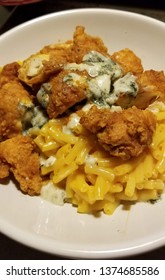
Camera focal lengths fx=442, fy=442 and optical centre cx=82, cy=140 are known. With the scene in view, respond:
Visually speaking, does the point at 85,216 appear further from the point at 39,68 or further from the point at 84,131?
the point at 39,68

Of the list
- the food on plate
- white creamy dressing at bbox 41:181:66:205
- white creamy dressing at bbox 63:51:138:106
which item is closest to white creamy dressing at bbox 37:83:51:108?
the food on plate

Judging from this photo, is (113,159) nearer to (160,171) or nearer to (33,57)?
(160,171)

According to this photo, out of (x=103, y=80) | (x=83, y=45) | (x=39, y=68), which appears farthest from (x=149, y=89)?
(x=39, y=68)

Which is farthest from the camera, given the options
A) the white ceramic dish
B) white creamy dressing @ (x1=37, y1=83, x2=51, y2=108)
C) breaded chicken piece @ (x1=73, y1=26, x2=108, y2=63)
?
breaded chicken piece @ (x1=73, y1=26, x2=108, y2=63)

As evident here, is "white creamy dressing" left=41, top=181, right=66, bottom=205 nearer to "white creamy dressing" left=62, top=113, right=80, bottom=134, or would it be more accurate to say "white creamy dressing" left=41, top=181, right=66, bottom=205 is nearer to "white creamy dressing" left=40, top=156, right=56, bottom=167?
"white creamy dressing" left=40, top=156, right=56, bottom=167

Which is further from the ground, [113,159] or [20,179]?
[113,159]

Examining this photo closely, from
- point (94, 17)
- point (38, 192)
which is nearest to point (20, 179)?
point (38, 192)

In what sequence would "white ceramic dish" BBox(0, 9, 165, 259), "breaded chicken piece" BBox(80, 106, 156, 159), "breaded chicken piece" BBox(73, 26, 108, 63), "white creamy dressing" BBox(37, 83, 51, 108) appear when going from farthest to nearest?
"breaded chicken piece" BBox(73, 26, 108, 63) → "white creamy dressing" BBox(37, 83, 51, 108) → "breaded chicken piece" BBox(80, 106, 156, 159) → "white ceramic dish" BBox(0, 9, 165, 259)
